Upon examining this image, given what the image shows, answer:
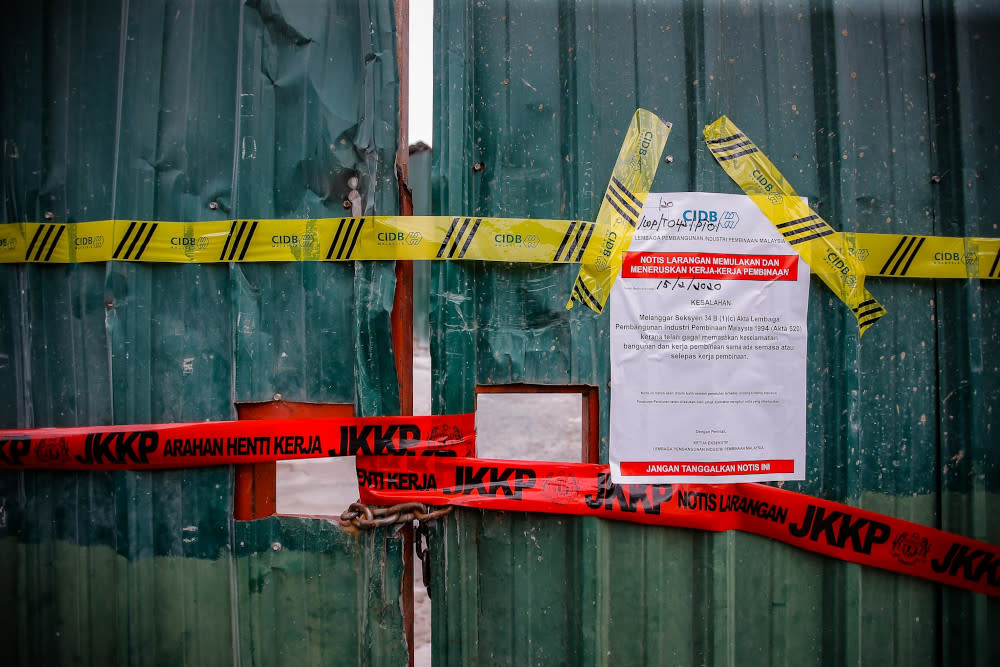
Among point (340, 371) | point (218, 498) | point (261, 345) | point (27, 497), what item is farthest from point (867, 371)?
point (27, 497)

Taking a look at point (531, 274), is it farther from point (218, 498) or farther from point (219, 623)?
point (219, 623)

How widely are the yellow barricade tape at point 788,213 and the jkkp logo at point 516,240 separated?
82 cm

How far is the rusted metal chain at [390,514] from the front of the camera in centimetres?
193

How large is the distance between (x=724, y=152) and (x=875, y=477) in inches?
58.5

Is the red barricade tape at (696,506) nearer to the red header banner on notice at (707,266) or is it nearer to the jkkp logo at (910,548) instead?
the jkkp logo at (910,548)

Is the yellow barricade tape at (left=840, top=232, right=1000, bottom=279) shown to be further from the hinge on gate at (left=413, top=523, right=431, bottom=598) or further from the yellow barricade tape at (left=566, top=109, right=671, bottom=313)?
the hinge on gate at (left=413, top=523, right=431, bottom=598)

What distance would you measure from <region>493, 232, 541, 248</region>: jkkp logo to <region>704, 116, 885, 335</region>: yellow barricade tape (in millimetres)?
823

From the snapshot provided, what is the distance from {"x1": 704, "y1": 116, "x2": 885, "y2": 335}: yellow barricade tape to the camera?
206cm

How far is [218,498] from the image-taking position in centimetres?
204

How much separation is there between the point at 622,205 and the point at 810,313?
897mm

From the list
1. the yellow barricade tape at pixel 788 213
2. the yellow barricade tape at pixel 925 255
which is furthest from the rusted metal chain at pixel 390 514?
the yellow barricade tape at pixel 925 255

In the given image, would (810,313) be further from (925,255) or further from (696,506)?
(696,506)

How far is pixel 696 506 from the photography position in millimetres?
2012

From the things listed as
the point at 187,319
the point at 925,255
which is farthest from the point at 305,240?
the point at 925,255
